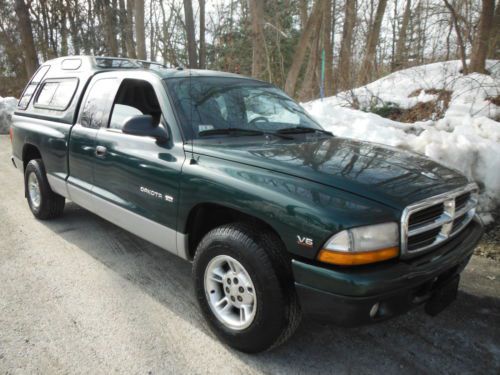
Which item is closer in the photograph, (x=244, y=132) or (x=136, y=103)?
(x=244, y=132)

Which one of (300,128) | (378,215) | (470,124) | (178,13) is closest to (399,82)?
(470,124)

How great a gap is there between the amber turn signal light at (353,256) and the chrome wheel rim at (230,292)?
1.73 ft

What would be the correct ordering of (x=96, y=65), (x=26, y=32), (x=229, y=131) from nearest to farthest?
(x=229, y=131)
(x=96, y=65)
(x=26, y=32)

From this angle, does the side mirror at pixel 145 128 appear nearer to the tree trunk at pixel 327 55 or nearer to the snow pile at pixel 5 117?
the tree trunk at pixel 327 55

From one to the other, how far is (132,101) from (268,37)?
1817cm

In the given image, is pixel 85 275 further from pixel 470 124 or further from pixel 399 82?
pixel 399 82

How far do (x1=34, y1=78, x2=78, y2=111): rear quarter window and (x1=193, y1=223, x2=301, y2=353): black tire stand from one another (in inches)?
109

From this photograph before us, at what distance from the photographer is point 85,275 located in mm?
3543

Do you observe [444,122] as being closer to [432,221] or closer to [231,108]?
[231,108]

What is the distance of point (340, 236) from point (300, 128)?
5.54ft

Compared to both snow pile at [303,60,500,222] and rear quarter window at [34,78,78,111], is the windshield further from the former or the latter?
snow pile at [303,60,500,222]

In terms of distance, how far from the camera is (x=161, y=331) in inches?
108

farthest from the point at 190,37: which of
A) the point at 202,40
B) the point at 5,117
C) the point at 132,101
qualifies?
the point at 132,101

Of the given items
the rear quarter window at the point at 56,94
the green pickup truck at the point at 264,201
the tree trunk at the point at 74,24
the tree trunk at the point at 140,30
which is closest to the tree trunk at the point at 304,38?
the tree trunk at the point at 140,30
